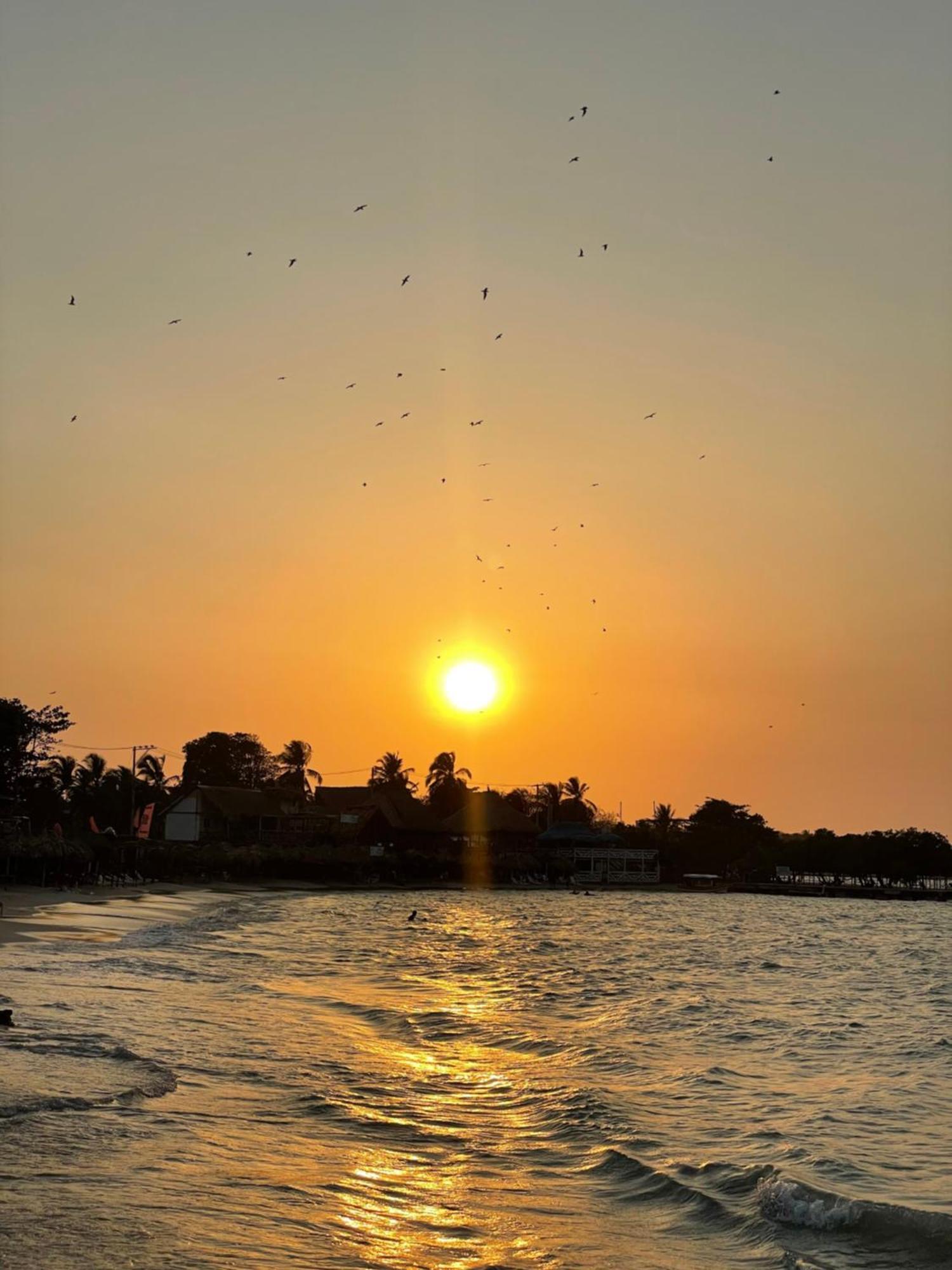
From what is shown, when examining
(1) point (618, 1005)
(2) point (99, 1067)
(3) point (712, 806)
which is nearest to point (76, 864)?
(1) point (618, 1005)

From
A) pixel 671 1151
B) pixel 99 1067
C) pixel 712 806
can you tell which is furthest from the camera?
pixel 712 806

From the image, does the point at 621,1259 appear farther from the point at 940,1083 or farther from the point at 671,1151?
the point at 940,1083

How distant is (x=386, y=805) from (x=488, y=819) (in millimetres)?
11998

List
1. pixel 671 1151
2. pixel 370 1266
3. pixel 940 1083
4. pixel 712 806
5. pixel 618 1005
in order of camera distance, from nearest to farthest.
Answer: pixel 370 1266, pixel 671 1151, pixel 940 1083, pixel 618 1005, pixel 712 806

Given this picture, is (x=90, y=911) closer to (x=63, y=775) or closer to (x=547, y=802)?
(x=63, y=775)

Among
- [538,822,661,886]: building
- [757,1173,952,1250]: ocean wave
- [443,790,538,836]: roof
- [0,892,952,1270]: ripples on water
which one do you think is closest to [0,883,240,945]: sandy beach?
[0,892,952,1270]: ripples on water

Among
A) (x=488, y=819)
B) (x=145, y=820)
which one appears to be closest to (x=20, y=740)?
(x=145, y=820)

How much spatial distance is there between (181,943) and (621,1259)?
108 feet

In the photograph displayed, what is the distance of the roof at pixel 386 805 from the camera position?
122375mm

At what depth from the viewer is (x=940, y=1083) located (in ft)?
70.6

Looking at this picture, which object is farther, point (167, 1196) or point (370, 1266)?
point (167, 1196)

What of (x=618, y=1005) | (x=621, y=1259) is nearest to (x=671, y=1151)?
(x=621, y=1259)

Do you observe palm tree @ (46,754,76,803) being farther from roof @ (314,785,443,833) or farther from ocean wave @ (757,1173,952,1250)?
ocean wave @ (757,1173,952,1250)

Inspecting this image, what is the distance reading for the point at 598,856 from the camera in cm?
13725
